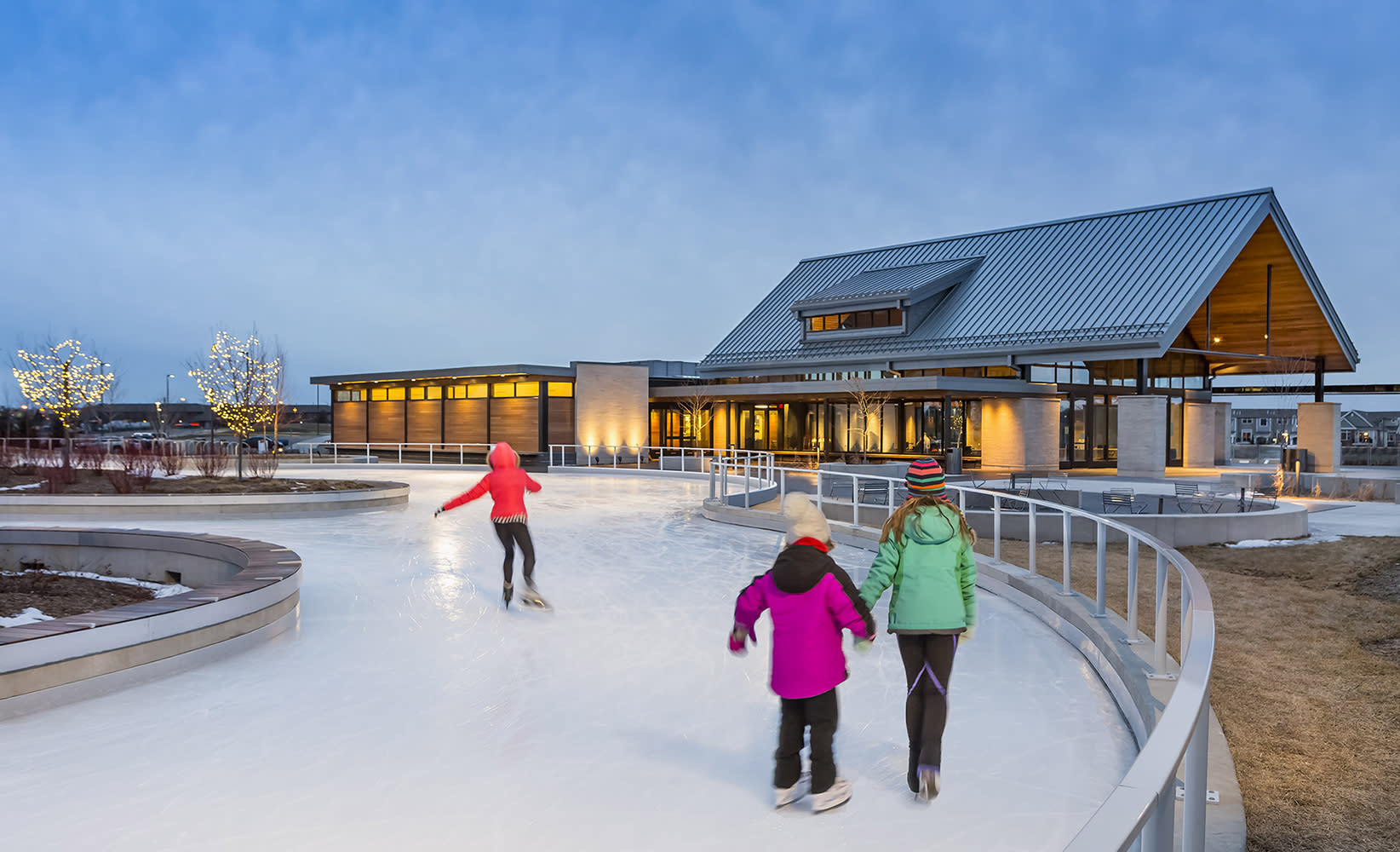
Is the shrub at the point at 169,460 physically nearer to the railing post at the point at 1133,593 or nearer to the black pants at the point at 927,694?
the railing post at the point at 1133,593

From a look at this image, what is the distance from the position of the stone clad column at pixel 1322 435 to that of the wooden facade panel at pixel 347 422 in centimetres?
3586

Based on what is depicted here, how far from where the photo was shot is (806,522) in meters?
3.95

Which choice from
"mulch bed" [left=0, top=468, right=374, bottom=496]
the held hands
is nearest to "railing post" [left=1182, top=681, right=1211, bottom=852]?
the held hands

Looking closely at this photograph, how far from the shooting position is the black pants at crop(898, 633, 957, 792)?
4.07 m

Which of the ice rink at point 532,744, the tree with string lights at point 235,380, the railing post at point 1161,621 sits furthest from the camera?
the tree with string lights at point 235,380

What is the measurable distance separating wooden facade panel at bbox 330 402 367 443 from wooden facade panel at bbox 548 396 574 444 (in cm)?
1082

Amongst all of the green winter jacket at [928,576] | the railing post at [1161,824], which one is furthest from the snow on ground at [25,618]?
the railing post at [1161,824]

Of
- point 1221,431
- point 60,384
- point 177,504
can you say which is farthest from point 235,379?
point 1221,431

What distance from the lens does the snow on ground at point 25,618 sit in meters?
7.05

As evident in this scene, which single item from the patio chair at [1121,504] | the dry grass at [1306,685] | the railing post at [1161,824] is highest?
the railing post at [1161,824]

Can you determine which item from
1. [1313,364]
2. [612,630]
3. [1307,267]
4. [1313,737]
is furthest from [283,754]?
[1313,364]

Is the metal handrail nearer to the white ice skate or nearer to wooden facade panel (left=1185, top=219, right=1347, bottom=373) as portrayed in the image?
the white ice skate

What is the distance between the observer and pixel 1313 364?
34219 mm

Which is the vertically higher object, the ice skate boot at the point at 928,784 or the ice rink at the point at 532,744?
the ice skate boot at the point at 928,784
